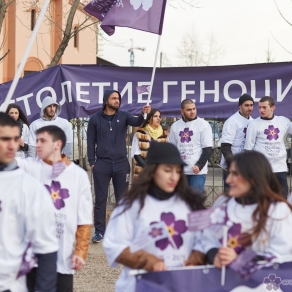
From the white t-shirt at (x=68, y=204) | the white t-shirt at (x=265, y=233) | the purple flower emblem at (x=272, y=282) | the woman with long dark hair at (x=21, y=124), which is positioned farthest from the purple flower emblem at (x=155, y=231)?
the woman with long dark hair at (x=21, y=124)

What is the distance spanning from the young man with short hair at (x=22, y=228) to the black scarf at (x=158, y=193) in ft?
2.12

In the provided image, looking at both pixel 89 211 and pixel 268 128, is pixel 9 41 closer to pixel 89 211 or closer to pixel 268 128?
pixel 268 128

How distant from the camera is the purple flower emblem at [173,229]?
377 cm

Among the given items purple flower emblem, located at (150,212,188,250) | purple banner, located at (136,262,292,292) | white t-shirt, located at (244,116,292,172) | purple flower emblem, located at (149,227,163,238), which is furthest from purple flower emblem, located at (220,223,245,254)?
white t-shirt, located at (244,116,292,172)

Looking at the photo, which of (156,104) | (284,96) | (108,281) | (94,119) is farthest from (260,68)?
(108,281)

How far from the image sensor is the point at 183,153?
8836 mm

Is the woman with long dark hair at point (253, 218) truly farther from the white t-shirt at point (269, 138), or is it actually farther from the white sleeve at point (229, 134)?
the white sleeve at point (229, 134)

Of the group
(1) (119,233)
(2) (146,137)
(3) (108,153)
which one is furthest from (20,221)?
(2) (146,137)

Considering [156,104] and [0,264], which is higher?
[156,104]

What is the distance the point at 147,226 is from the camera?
3.74 m

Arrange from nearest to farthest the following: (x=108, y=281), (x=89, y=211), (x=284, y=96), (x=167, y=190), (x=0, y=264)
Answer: (x=0, y=264) < (x=167, y=190) < (x=89, y=211) < (x=108, y=281) < (x=284, y=96)

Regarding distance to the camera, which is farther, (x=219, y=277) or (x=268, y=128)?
(x=268, y=128)

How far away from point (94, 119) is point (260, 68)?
9.92ft

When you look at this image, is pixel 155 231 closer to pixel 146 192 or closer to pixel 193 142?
pixel 146 192
